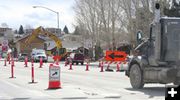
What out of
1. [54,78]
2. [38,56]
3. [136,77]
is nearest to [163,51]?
[136,77]

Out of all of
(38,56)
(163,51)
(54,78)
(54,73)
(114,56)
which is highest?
(38,56)

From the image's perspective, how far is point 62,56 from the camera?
7531cm

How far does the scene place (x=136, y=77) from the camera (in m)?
16.8

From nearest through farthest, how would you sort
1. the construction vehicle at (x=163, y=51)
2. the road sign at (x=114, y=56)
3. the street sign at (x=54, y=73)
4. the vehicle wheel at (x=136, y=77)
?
the construction vehicle at (x=163, y=51), the vehicle wheel at (x=136, y=77), the street sign at (x=54, y=73), the road sign at (x=114, y=56)

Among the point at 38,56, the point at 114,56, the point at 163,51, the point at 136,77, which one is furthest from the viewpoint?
the point at 38,56

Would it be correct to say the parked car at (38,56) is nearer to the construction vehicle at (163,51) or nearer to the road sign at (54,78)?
the road sign at (54,78)

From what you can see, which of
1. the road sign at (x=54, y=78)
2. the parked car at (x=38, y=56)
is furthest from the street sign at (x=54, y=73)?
the parked car at (x=38, y=56)

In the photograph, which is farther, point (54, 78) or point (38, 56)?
point (38, 56)

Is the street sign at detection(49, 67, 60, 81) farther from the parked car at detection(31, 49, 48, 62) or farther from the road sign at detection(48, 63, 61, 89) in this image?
the parked car at detection(31, 49, 48, 62)

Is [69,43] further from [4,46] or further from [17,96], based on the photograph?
[17,96]

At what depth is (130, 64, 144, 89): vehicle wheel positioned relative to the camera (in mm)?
16583

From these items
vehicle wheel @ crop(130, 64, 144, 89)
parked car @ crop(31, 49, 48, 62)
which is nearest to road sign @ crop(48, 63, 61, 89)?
vehicle wheel @ crop(130, 64, 144, 89)

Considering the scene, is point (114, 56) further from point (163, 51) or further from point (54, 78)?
point (163, 51)

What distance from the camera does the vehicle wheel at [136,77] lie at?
54.4ft
